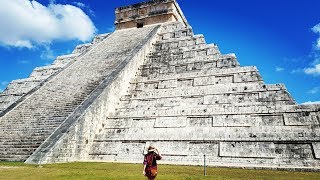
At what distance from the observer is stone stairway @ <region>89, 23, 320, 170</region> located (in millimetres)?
8570

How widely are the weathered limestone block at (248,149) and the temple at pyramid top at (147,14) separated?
11.7 meters

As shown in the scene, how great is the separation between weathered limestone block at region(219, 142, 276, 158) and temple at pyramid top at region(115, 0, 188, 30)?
11658 mm

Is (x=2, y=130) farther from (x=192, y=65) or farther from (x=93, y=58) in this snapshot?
(x=192, y=65)

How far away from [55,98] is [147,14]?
31.0 feet

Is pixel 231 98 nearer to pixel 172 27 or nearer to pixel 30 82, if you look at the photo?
pixel 172 27

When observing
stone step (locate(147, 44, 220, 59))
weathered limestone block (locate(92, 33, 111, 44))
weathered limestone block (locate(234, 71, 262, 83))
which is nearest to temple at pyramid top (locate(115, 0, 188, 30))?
weathered limestone block (locate(92, 33, 111, 44))

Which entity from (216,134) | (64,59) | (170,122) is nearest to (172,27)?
(64,59)

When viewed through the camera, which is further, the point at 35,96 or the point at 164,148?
the point at 35,96

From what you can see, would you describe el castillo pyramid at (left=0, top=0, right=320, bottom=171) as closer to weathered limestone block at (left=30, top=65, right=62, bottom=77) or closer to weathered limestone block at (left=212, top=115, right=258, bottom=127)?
weathered limestone block at (left=212, top=115, right=258, bottom=127)

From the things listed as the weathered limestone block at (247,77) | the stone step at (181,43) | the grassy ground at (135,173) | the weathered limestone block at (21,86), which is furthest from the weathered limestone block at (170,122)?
the weathered limestone block at (21,86)

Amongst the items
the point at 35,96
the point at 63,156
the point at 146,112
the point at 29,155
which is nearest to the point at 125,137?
the point at 146,112

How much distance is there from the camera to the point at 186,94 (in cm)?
1129

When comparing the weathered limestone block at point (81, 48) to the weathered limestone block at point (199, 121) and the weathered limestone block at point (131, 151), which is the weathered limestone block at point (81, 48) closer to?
the weathered limestone block at point (131, 151)

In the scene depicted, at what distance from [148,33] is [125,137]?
27.6 ft
